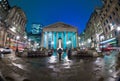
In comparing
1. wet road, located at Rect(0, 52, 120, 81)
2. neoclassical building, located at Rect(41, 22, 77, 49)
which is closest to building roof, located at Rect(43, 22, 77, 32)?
neoclassical building, located at Rect(41, 22, 77, 49)

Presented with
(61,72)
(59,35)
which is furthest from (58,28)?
(61,72)

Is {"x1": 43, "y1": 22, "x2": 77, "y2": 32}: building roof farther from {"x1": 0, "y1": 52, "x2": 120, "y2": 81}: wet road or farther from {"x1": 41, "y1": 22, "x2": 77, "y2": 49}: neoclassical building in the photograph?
{"x1": 0, "y1": 52, "x2": 120, "y2": 81}: wet road

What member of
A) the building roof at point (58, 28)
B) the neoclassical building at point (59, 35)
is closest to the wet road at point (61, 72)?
the neoclassical building at point (59, 35)

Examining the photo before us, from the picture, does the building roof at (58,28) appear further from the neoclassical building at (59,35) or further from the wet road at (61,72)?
the wet road at (61,72)

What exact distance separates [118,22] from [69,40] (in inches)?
2855

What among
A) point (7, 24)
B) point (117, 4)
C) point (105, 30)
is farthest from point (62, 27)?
point (117, 4)

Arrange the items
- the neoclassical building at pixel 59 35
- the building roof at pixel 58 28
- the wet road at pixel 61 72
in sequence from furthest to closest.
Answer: the neoclassical building at pixel 59 35 < the building roof at pixel 58 28 < the wet road at pixel 61 72

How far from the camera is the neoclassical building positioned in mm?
120562

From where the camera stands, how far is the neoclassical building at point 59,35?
12056 centimetres

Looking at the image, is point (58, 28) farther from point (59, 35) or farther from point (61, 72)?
point (61, 72)

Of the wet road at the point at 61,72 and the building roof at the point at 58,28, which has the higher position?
the building roof at the point at 58,28

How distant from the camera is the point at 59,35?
12412 centimetres

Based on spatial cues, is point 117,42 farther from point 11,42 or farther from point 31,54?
point 11,42

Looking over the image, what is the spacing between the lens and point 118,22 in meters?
50.9
